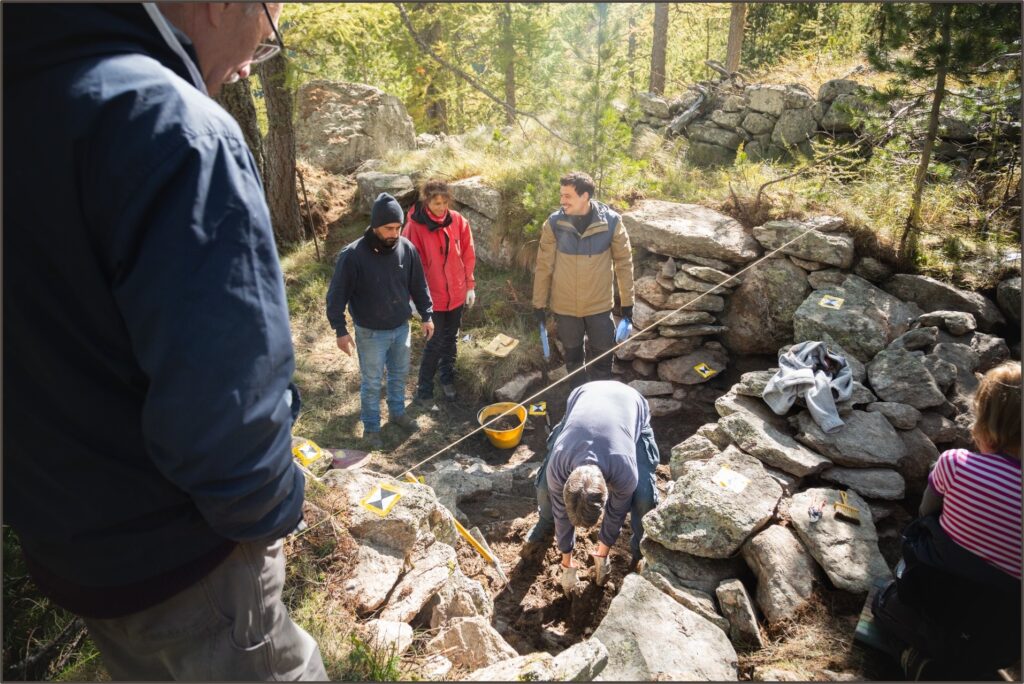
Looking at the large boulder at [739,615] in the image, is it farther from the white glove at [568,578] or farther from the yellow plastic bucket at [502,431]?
the yellow plastic bucket at [502,431]

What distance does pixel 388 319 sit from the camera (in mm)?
5203

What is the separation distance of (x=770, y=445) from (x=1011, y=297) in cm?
298

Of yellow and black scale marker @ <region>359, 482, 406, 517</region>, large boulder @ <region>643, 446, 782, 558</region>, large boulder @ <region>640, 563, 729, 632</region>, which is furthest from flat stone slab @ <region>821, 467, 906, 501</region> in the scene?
yellow and black scale marker @ <region>359, 482, 406, 517</region>

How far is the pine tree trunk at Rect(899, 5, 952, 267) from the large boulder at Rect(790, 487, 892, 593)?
3113 mm

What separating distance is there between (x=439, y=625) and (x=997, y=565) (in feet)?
7.90

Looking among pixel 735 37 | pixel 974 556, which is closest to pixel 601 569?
pixel 974 556

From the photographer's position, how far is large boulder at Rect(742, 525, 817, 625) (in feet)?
10.8

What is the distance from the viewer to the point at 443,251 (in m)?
5.75

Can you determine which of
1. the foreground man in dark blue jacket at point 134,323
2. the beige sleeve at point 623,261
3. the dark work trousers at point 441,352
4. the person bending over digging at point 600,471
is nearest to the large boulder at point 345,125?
the dark work trousers at point 441,352

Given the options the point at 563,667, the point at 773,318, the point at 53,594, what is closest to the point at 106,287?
the point at 53,594

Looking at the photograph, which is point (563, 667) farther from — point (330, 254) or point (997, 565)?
point (330, 254)

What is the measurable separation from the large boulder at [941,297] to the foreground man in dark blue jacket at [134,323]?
6.10 m

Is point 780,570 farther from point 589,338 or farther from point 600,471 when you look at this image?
point 589,338

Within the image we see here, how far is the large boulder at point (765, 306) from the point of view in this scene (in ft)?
19.8
